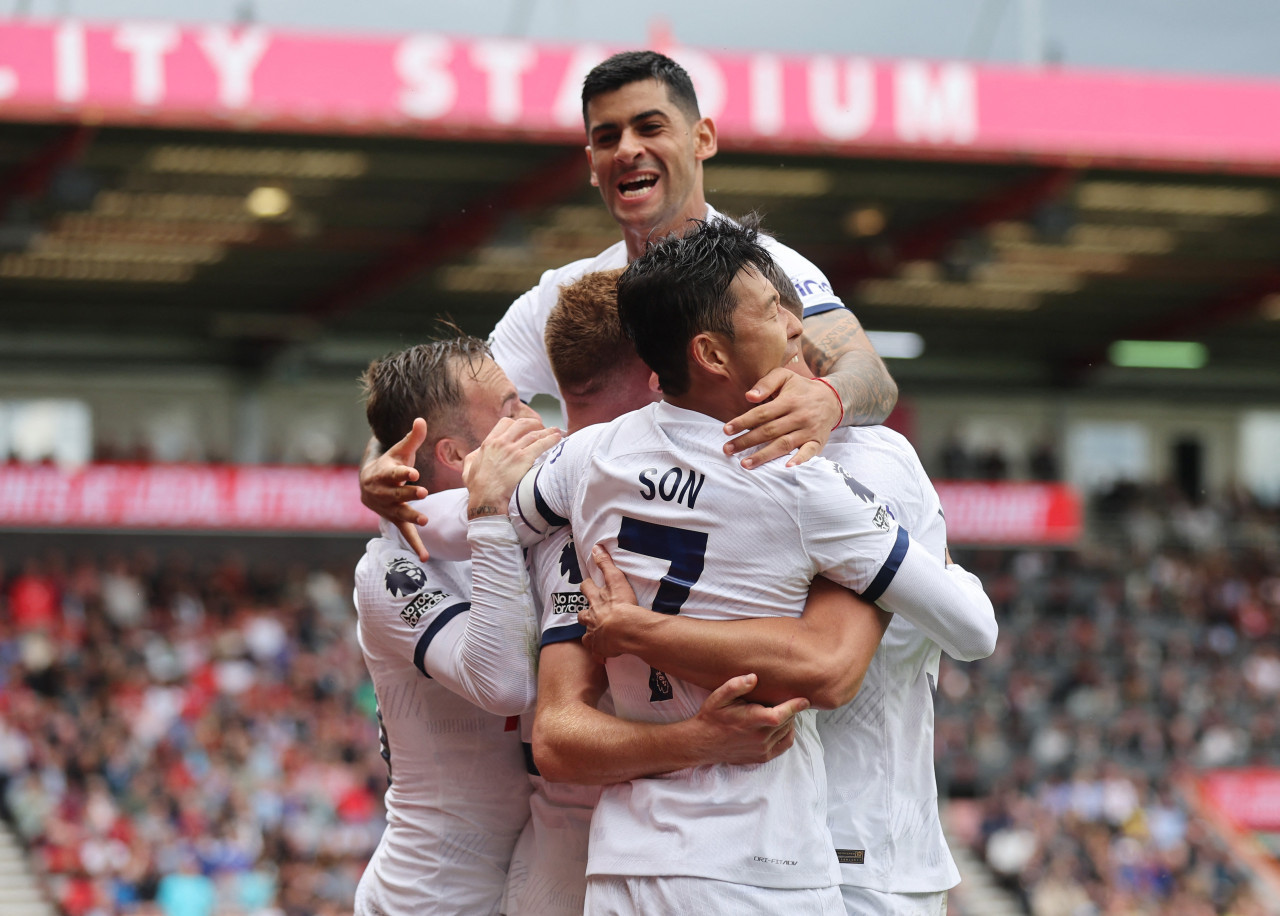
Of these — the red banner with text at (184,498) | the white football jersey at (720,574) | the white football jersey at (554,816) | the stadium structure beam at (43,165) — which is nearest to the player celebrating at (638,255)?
the white football jersey at (720,574)

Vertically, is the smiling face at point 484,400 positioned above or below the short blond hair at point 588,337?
below

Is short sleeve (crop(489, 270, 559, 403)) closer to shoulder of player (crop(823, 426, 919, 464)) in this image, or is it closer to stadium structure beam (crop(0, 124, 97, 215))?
shoulder of player (crop(823, 426, 919, 464))

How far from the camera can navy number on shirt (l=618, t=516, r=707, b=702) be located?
8.15 feet

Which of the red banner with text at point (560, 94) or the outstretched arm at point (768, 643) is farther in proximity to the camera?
the red banner with text at point (560, 94)

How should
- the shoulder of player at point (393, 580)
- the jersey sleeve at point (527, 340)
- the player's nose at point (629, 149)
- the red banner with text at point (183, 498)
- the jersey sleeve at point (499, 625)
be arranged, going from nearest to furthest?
the jersey sleeve at point (499, 625) < the shoulder of player at point (393, 580) < the player's nose at point (629, 149) < the jersey sleeve at point (527, 340) < the red banner with text at point (183, 498)

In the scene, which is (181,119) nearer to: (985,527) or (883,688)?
(985,527)

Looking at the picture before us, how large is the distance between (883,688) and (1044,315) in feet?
84.6

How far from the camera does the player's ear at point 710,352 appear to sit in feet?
8.17

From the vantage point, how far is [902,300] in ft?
85.0

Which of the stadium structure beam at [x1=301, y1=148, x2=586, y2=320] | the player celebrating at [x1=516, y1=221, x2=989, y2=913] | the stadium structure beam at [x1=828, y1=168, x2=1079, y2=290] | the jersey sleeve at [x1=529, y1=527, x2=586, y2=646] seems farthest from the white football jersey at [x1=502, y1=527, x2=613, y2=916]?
the stadium structure beam at [x1=828, y1=168, x2=1079, y2=290]

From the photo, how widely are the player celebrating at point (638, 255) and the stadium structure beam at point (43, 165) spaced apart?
14.4 metres

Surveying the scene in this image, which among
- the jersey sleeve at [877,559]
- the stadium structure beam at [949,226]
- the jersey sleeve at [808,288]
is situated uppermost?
the stadium structure beam at [949,226]

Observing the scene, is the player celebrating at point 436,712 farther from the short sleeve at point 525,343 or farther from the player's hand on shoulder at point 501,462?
the short sleeve at point 525,343

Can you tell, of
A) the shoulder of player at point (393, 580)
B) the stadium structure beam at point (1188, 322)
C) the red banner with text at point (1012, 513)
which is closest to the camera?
the shoulder of player at point (393, 580)
